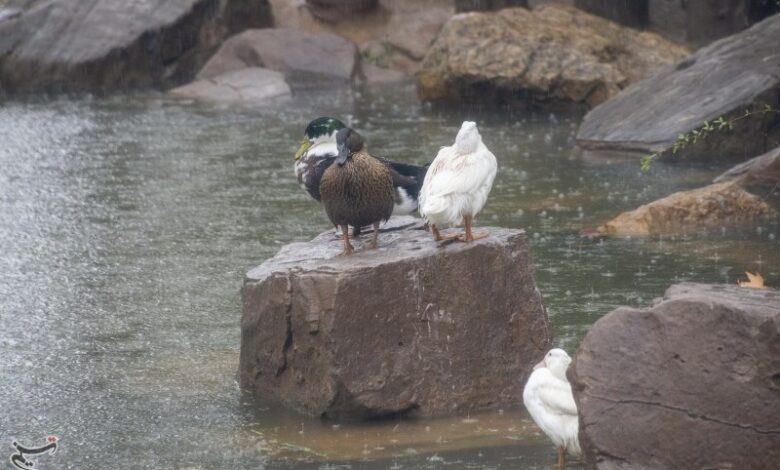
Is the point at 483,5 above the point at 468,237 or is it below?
below

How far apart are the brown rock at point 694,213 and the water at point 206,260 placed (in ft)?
0.83

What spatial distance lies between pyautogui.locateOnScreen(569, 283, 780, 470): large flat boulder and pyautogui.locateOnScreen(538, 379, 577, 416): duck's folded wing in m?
0.29

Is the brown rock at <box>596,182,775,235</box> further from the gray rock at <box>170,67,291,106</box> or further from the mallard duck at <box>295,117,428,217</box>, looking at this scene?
the gray rock at <box>170,67,291,106</box>

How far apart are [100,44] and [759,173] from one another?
10443mm

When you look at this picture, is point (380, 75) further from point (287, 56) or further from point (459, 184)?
point (459, 184)

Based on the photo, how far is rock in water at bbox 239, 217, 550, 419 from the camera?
584cm

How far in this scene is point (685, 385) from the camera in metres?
4.68

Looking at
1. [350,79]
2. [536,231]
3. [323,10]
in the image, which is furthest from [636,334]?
[323,10]

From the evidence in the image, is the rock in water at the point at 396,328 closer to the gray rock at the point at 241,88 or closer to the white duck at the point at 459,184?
the white duck at the point at 459,184

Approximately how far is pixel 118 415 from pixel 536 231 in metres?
4.22

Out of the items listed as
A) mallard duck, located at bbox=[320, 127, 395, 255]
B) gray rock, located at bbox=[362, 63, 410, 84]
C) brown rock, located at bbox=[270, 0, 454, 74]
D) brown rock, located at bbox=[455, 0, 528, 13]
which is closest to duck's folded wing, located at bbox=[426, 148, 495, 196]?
mallard duck, located at bbox=[320, 127, 395, 255]

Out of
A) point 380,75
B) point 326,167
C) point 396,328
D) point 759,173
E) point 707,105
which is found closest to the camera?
point 396,328

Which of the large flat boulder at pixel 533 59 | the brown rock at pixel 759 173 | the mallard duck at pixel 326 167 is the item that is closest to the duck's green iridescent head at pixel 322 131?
the mallard duck at pixel 326 167

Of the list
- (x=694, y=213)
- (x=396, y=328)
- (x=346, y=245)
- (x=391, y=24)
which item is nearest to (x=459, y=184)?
(x=346, y=245)
